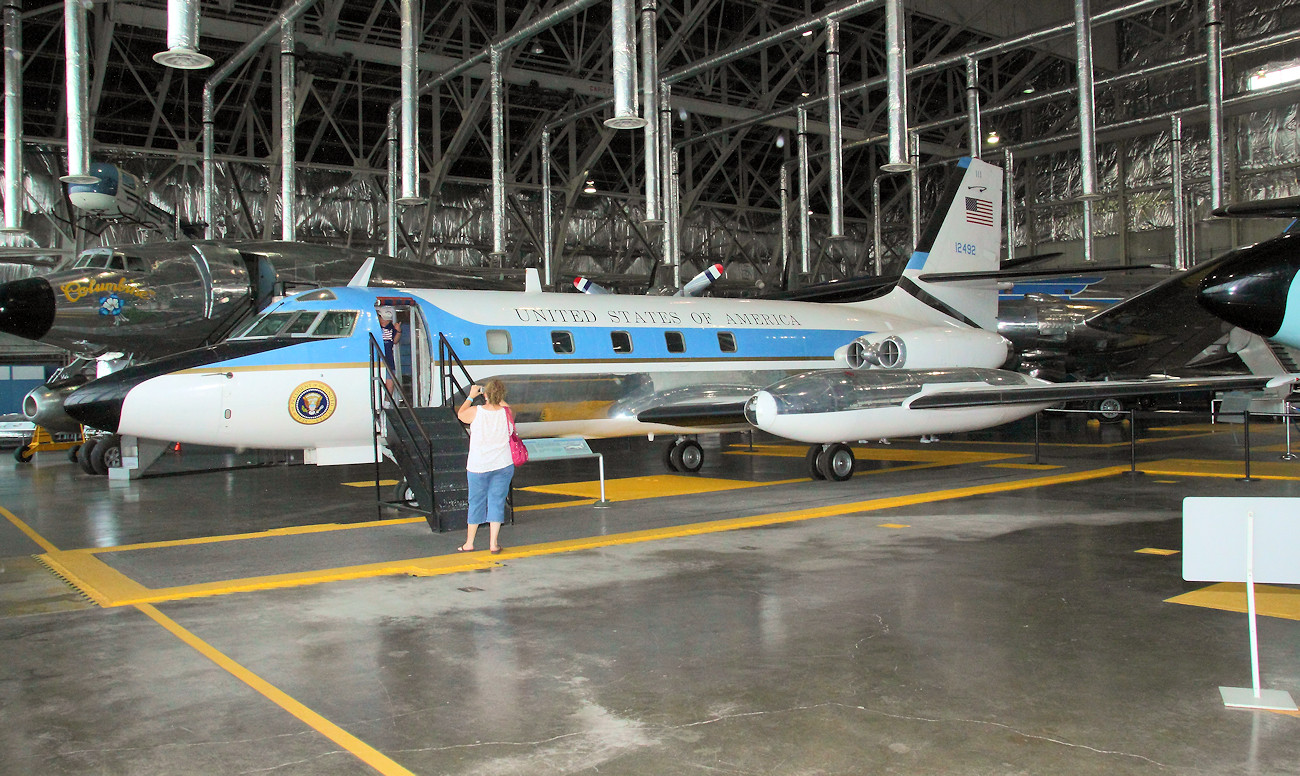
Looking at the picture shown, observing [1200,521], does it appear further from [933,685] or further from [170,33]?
[170,33]

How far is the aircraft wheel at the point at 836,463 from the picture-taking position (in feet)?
50.3

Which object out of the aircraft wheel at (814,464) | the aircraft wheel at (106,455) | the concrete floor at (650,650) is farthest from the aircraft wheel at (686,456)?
the aircraft wheel at (106,455)

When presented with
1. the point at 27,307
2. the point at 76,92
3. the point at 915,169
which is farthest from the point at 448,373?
the point at 915,169

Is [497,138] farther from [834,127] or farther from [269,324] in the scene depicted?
[269,324]

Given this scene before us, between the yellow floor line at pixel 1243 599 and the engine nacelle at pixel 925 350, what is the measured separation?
9396 mm

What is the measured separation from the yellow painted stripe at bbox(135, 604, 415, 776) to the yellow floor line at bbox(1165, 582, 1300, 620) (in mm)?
5779

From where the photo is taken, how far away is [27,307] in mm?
15438

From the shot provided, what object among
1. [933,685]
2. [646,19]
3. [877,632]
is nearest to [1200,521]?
[933,685]

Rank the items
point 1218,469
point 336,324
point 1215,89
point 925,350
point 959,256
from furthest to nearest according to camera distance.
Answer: point 959,256 < point 1215,89 < point 925,350 < point 1218,469 < point 336,324

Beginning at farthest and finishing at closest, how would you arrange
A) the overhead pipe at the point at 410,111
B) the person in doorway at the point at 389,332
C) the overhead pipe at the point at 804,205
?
the overhead pipe at the point at 804,205, the overhead pipe at the point at 410,111, the person in doorway at the point at 389,332

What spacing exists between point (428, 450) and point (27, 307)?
29.8 ft

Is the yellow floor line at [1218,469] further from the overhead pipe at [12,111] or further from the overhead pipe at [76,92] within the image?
the overhead pipe at [12,111]

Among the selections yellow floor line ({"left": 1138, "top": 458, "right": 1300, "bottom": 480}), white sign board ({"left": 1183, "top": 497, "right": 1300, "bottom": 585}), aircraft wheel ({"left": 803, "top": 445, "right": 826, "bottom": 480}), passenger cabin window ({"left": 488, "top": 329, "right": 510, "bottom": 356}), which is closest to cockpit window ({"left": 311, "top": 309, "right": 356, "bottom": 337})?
passenger cabin window ({"left": 488, "top": 329, "right": 510, "bottom": 356})

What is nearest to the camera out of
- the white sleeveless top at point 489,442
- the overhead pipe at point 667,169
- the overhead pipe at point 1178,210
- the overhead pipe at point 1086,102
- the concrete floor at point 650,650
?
the concrete floor at point 650,650
